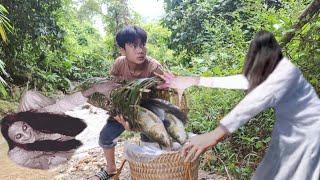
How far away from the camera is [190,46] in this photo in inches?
283

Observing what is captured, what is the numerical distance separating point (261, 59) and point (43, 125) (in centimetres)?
143

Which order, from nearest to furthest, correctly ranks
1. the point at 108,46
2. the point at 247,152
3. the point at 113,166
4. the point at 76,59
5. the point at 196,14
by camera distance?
the point at 113,166 < the point at 247,152 < the point at 196,14 < the point at 76,59 < the point at 108,46

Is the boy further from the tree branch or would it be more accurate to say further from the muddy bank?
the tree branch

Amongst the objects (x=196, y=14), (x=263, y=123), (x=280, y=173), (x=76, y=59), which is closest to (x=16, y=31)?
(x=76, y=59)

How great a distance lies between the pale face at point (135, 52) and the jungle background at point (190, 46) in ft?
3.03

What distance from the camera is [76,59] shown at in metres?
9.88

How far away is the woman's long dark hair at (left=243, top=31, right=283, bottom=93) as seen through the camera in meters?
1.74

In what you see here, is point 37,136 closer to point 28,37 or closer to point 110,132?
point 110,132

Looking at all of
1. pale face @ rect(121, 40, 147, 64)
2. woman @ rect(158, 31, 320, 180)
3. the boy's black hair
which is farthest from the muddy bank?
woman @ rect(158, 31, 320, 180)

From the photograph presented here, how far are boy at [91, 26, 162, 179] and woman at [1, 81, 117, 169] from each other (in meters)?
0.30

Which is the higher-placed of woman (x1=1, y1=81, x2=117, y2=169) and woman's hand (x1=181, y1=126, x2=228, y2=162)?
woman (x1=1, y1=81, x2=117, y2=169)

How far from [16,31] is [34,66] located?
0.98 meters

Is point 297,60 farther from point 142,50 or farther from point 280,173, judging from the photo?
→ point 280,173

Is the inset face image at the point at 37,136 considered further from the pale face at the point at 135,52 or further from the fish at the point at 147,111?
the pale face at the point at 135,52
